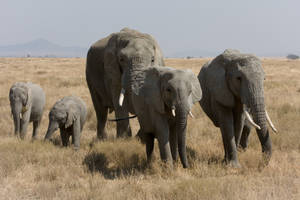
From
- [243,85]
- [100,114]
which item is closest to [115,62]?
[100,114]

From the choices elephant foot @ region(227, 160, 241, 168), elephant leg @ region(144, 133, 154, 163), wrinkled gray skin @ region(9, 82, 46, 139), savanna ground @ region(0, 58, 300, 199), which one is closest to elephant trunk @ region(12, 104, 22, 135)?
wrinkled gray skin @ region(9, 82, 46, 139)

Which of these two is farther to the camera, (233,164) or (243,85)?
(233,164)

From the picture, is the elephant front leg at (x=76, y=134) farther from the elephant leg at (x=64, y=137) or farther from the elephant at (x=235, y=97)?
the elephant at (x=235, y=97)

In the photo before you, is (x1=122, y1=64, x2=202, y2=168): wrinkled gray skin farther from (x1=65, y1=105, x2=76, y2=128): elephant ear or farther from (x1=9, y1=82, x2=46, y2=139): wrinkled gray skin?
(x1=9, y1=82, x2=46, y2=139): wrinkled gray skin

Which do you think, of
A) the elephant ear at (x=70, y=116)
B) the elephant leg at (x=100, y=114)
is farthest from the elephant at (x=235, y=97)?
the elephant leg at (x=100, y=114)

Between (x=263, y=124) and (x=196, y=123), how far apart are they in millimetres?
4404

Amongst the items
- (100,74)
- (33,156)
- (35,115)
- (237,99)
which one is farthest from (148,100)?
(35,115)

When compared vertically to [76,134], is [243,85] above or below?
above

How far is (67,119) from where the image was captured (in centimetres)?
777

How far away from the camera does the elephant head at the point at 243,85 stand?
5355mm

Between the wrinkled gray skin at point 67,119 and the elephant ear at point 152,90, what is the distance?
258cm

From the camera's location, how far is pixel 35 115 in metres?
9.27

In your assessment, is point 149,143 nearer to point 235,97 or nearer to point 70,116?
point 235,97

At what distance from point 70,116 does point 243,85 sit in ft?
13.1
